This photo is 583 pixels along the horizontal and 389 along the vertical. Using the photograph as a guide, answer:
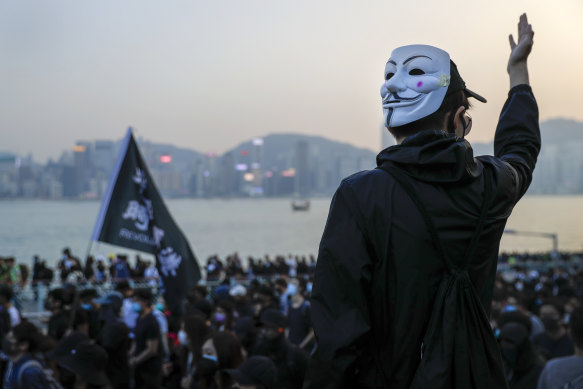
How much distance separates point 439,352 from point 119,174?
630 cm

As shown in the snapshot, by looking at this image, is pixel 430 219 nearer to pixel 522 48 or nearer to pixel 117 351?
pixel 522 48

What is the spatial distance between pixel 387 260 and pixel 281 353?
13.6 ft

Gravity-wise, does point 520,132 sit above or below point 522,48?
below

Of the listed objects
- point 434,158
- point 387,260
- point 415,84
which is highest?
point 415,84

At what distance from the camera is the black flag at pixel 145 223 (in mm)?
7219

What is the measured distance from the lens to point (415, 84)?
6.15 ft

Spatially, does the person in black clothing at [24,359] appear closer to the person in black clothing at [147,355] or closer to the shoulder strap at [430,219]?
the person in black clothing at [147,355]

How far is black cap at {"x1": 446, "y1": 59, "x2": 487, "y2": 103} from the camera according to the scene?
75.9 inches

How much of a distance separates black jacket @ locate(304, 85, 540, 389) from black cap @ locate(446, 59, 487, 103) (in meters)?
0.24

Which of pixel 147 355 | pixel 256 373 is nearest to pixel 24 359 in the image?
pixel 256 373

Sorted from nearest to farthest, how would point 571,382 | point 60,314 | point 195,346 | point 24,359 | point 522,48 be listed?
1. point 522,48
2. point 571,382
3. point 24,359
4. point 195,346
5. point 60,314

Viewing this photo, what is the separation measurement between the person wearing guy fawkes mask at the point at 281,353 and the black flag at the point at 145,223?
1758mm

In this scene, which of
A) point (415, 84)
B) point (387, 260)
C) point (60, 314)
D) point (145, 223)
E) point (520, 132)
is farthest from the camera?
point (60, 314)

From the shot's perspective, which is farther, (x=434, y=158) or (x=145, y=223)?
(x=145, y=223)
